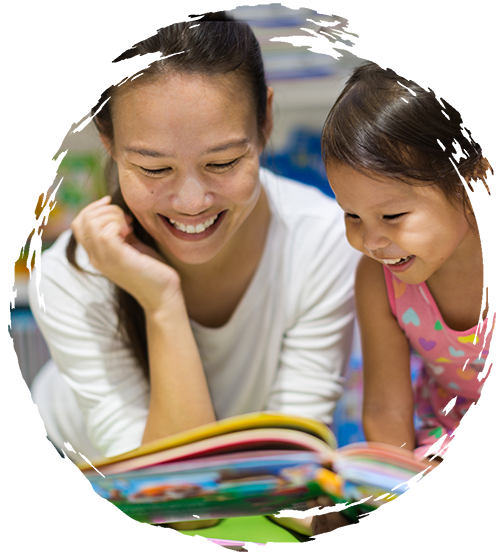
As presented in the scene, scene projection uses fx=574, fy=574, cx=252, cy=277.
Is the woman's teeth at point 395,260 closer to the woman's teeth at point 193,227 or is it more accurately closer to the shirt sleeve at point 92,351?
the woman's teeth at point 193,227

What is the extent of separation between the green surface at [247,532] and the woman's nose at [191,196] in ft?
1.35

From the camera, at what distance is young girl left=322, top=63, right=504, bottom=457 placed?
23.5 inches

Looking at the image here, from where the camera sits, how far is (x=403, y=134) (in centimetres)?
59

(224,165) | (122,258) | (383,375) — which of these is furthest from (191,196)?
(383,375)

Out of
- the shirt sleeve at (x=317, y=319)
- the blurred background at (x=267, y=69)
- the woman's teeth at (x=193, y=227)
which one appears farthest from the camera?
the shirt sleeve at (x=317, y=319)

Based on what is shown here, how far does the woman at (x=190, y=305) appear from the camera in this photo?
70 cm

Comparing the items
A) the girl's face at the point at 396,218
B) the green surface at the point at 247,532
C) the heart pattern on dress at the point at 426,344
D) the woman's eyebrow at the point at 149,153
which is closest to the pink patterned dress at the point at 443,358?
the heart pattern on dress at the point at 426,344

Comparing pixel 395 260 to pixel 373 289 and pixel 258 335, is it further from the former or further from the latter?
pixel 258 335

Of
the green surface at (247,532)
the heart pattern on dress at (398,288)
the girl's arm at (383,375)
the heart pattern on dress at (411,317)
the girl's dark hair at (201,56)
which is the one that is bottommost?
the green surface at (247,532)

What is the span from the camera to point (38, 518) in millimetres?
704

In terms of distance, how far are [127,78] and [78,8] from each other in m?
0.09

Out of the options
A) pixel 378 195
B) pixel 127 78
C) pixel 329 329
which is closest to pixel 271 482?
pixel 329 329

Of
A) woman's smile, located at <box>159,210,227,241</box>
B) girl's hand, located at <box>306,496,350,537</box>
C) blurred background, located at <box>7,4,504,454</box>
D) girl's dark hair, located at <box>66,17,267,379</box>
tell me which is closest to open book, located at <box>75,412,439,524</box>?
girl's hand, located at <box>306,496,350,537</box>

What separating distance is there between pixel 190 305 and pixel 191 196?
0.73 feet
